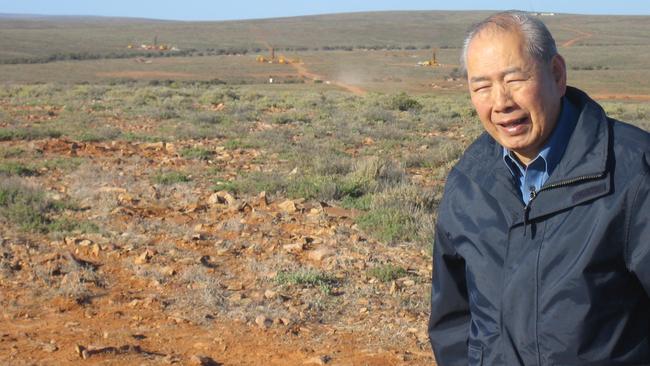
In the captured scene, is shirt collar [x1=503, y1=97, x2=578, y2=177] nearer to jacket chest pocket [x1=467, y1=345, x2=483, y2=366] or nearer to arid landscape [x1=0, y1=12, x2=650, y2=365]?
jacket chest pocket [x1=467, y1=345, x2=483, y2=366]

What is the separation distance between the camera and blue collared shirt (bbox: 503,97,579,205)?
223cm

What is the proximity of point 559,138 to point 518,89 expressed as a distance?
A: 16 cm

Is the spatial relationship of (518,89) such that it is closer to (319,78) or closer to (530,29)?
(530,29)

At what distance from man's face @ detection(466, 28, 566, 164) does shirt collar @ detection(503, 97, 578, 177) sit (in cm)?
2

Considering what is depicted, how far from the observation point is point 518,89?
225 cm

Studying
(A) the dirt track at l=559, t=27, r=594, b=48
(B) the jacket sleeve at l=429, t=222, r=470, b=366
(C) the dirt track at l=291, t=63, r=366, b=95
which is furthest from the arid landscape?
(A) the dirt track at l=559, t=27, r=594, b=48

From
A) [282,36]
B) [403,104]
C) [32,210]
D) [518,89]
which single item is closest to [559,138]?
[518,89]

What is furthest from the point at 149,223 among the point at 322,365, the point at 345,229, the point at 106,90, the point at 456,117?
the point at 106,90

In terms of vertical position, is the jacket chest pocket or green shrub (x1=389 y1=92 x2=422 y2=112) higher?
the jacket chest pocket

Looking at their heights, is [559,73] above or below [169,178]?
above

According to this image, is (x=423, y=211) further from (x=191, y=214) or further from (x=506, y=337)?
(x=506, y=337)

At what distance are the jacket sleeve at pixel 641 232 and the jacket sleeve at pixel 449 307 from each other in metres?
0.54

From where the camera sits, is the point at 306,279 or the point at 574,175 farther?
the point at 306,279

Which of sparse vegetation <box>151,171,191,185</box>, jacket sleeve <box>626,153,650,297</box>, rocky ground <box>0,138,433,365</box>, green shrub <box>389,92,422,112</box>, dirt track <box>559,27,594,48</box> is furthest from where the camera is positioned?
dirt track <box>559,27,594,48</box>
